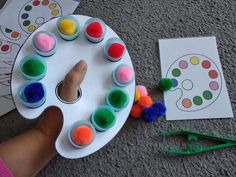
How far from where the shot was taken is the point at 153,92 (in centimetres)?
64

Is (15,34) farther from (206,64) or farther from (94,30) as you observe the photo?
(206,64)

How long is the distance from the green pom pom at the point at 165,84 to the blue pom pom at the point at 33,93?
246 mm

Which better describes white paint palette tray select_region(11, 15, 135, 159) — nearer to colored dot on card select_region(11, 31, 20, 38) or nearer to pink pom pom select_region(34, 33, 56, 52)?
pink pom pom select_region(34, 33, 56, 52)

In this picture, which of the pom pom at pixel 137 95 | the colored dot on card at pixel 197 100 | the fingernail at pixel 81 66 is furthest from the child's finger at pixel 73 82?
the colored dot on card at pixel 197 100

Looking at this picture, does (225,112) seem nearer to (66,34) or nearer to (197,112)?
(197,112)

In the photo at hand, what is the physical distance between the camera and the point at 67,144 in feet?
1.57

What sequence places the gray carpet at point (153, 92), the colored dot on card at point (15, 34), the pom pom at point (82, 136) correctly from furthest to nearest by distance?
the colored dot on card at point (15, 34), the gray carpet at point (153, 92), the pom pom at point (82, 136)

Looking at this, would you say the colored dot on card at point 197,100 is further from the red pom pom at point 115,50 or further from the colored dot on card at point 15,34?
the colored dot on card at point 15,34

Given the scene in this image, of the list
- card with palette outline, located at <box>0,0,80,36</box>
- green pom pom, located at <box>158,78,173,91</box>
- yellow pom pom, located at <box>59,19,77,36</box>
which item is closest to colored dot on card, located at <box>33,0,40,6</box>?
card with palette outline, located at <box>0,0,80,36</box>

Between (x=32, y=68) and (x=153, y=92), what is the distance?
253 mm

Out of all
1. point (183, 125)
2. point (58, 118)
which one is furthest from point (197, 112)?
point (58, 118)

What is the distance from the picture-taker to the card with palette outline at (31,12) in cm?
70

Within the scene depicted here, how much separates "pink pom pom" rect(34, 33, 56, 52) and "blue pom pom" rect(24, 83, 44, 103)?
62 millimetres

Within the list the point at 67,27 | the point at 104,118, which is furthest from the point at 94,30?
the point at 104,118
